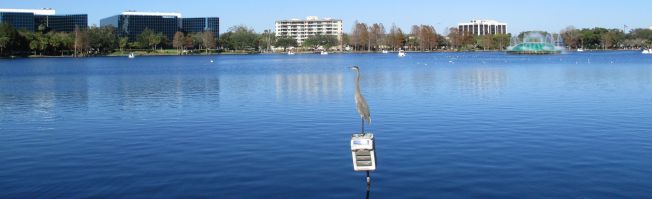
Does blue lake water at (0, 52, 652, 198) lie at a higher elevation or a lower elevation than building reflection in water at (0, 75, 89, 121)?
lower

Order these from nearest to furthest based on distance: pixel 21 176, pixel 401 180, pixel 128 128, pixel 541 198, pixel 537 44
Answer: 1. pixel 541 198
2. pixel 401 180
3. pixel 21 176
4. pixel 128 128
5. pixel 537 44

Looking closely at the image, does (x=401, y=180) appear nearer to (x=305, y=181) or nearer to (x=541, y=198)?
(x=305, y=181)

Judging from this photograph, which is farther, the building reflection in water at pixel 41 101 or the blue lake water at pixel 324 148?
the building reflection in water at pixel 41 101

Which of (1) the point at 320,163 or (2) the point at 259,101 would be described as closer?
(1) the point at 320,163

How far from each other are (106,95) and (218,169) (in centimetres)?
2810

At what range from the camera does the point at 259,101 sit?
→ 35594mm

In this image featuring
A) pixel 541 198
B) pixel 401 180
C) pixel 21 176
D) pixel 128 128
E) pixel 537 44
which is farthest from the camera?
pixel 537 44

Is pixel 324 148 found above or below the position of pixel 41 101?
below

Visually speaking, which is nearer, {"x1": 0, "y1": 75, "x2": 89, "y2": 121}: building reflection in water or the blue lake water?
the blue lake water

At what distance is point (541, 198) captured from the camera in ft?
43.1

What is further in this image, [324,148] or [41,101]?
[41,101]

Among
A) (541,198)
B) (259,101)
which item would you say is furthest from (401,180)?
(259,101)

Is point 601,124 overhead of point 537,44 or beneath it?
beneath

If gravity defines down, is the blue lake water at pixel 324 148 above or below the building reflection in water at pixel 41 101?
below
